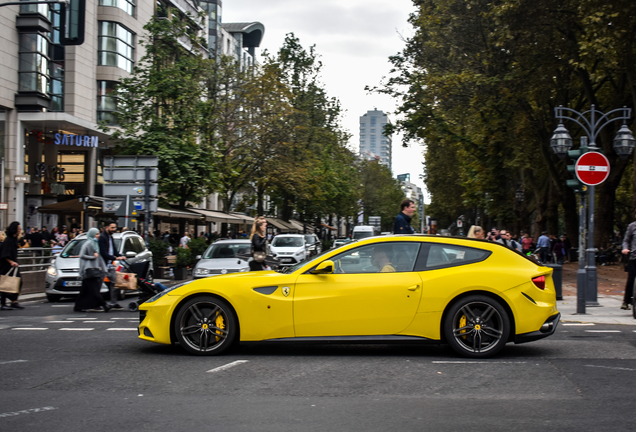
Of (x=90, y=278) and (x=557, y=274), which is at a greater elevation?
(x=557, y=274)

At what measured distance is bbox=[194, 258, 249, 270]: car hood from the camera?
1797cm

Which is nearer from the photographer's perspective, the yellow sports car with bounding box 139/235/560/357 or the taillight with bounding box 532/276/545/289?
the yellow sports car with bounding box 139/235/560/357

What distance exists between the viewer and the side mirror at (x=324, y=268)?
7.55m

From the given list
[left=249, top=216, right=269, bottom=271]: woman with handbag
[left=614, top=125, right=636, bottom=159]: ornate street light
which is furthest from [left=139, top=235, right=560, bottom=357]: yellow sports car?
[left=614, top=125, right=636, bottom=159]: ornate street light

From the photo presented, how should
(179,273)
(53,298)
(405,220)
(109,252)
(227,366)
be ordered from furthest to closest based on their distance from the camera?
(179,273)
(53,298)
(109,252)
(405,220)
(227,366)

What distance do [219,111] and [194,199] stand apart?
7.69 metres

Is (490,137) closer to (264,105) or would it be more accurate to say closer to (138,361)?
(264,105)

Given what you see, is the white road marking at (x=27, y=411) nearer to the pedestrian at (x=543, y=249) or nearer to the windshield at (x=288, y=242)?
the windshield at (x=288, y=242)

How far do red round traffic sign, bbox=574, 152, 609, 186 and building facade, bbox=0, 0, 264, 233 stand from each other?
2163 cm

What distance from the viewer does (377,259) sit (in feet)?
25.4

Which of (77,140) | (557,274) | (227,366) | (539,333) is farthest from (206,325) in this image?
(77,140)

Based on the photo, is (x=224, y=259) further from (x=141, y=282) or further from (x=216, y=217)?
(x=216, y=217)

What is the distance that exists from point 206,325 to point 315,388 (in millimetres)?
2039

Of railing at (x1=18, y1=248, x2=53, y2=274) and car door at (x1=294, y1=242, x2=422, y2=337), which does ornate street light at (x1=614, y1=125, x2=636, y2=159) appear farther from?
railing at (x1=18, y1=248, x2=53, y2=274)
